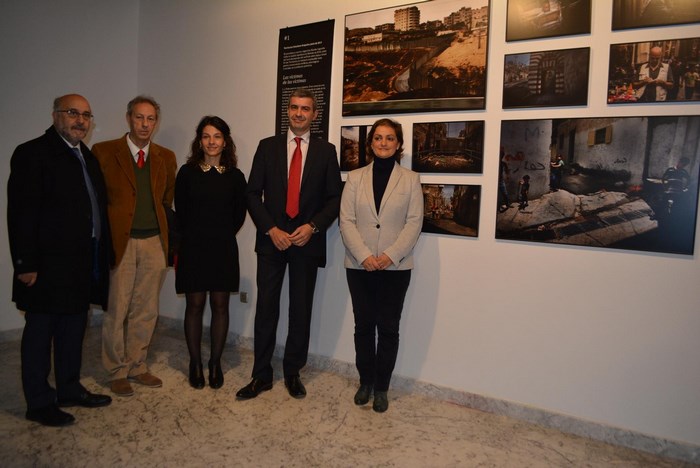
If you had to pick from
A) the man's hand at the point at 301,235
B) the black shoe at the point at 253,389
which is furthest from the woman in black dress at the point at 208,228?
the man's hand at the point at 301,235

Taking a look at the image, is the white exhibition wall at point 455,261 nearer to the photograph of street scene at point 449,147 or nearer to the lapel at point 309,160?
the photograph of street scene at point 449,147

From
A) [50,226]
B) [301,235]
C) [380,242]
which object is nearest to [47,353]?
[50,226]

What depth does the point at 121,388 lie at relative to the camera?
3029 millimetres

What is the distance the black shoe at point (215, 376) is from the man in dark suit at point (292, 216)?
0.22 metres

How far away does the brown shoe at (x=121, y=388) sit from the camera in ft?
9.89

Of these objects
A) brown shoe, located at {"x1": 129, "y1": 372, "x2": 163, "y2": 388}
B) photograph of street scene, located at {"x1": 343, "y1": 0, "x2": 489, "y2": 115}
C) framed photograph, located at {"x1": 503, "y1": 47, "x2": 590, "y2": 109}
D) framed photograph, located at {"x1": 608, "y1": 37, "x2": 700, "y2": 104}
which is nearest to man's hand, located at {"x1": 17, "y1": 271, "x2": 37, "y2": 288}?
brown shoe, located at {"x1": 129, "y1": 372, "x2": 163, "y2": 388}

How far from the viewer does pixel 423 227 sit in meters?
3.17

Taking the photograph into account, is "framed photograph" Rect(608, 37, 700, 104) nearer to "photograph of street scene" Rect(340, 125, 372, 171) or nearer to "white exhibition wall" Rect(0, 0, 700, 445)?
"white exhibition wall" Rect(0, 0, 700, 445)

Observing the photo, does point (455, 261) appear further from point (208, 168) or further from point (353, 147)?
point (208, 168)

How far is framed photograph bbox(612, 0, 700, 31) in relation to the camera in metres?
2.39

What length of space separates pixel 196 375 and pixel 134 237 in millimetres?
972

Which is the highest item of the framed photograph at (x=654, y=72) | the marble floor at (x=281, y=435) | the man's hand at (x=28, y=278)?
the framed photograph at (x=654, y=72)

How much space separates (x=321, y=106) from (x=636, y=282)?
2.30 m

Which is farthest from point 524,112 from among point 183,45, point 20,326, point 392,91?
point 20,326
